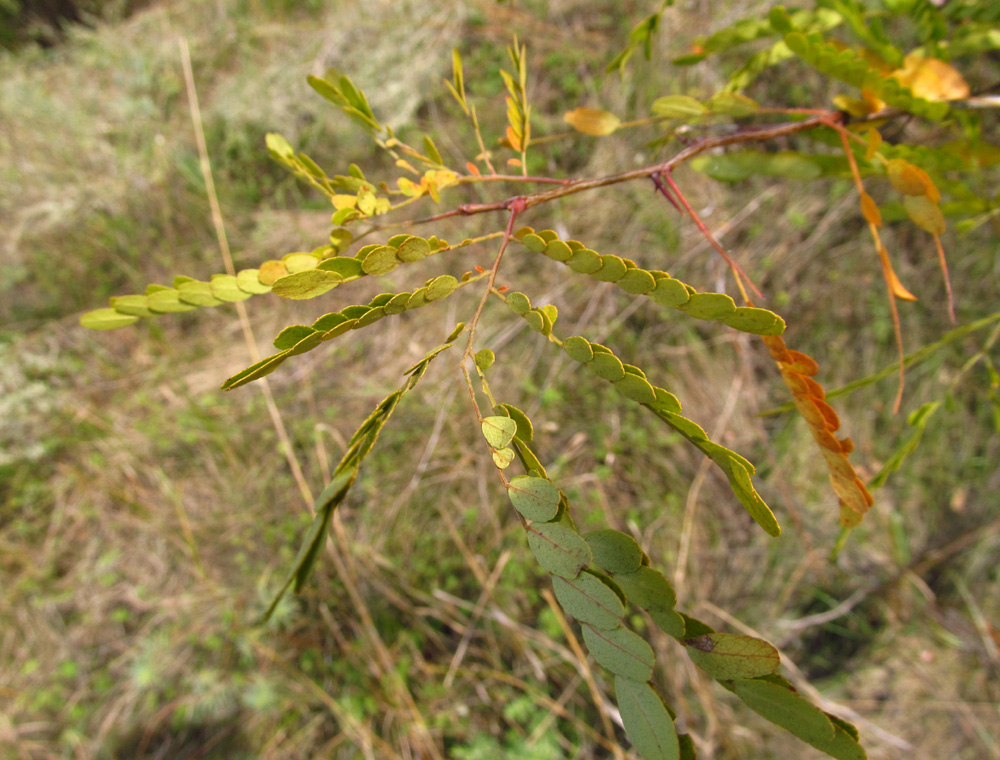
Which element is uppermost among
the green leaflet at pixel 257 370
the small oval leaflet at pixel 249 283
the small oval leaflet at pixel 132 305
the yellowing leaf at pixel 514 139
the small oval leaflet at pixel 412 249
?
the small oval leaflet at pixel 132 305

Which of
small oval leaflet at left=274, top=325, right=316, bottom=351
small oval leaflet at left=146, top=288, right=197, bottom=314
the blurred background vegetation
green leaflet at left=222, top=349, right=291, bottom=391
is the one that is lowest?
the blurred background vegetation

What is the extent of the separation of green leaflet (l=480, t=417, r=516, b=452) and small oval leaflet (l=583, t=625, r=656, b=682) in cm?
12

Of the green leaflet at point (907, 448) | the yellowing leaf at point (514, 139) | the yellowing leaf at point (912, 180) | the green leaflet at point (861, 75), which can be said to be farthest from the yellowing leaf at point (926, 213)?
the yellowing leaf at point (514, 139)

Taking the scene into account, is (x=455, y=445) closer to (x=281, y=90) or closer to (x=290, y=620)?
(x=290, y=620)

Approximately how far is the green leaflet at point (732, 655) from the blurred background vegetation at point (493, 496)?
1006 millimetres

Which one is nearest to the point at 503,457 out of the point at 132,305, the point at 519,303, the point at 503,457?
the point at 503,457

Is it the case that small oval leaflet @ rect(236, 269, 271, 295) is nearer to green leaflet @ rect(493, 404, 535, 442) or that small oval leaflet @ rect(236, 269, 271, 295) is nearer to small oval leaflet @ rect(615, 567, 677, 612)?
green leaflet @ rect(493, 404, 535, 442)

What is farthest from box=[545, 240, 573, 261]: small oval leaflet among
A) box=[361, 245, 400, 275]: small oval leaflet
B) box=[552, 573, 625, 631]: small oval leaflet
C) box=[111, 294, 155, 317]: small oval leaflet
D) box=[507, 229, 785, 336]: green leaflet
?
box=[111, 294, 155, 317]: small oval leaflet

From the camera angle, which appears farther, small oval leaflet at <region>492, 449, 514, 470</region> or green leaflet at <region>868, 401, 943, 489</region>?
green leaflet at <region>868, 401, 943, 489</region>

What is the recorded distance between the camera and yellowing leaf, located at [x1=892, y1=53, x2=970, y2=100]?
1.58 feet

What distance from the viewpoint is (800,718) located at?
0.28 meters

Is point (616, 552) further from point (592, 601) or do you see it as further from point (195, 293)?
point (195, 293)

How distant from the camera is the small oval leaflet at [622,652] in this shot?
285 millimetres

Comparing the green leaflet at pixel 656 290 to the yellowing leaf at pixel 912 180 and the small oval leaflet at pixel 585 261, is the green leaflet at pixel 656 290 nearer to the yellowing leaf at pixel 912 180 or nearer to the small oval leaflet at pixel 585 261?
the small oval leaflet at pixel 585 261
